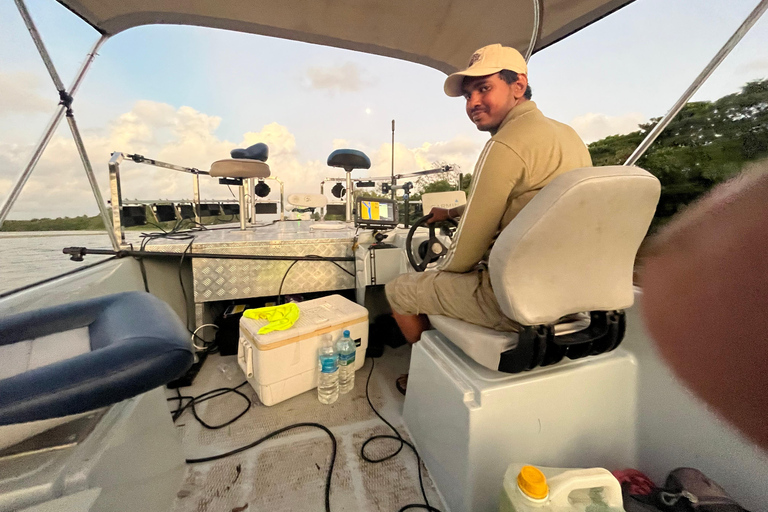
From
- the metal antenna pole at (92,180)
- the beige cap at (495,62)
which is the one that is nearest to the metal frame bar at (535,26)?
the beige cap at (495,62)

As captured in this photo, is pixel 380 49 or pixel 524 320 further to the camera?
pixel 380 49

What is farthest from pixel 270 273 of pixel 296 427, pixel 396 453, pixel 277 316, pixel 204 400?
pixel 396 453

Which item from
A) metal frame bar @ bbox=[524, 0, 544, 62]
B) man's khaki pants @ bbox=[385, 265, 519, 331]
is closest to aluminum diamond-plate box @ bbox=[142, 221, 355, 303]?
man's khaki pants @ bbox=[385, 265, 519, 331]

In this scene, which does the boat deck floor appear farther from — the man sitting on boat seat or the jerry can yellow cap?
the man sitting on boat seat

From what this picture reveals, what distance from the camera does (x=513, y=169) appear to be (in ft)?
3.21

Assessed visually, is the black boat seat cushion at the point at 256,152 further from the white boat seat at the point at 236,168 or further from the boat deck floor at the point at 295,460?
the boat deck floor at the point at 295,460

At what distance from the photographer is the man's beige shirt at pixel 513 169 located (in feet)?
3.23

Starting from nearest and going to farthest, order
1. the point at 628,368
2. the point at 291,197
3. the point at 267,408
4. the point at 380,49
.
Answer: the point at 628,368 < the point at 267,408 < the point at 380,49 < the point at 291,197

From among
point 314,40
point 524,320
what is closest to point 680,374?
point 524,320

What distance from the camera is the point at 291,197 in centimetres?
280

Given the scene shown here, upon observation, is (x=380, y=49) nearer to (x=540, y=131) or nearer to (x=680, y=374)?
(x=540, y=131)

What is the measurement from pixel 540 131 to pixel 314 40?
1.75 metres

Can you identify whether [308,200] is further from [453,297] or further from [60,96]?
[453,297]

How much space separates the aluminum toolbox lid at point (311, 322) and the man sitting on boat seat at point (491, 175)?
0.44 meters
